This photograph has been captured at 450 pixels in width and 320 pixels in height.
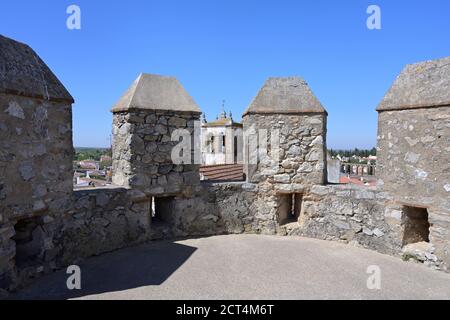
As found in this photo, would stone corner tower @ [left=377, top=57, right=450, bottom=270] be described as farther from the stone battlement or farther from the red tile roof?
the red tile roof

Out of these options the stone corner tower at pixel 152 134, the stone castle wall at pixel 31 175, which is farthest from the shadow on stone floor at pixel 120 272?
the stone corner tower at pixel 152 134

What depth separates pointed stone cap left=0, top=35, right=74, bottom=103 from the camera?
3939 millimetres

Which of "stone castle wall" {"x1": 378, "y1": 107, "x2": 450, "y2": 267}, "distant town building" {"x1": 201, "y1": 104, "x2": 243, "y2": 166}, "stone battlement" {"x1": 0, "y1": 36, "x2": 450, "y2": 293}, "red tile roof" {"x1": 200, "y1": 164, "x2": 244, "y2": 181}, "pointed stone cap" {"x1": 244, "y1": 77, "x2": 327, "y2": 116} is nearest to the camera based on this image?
"stone battlement" {"x1": 0, "y1": 36, "x2": 450, "y2": 293}

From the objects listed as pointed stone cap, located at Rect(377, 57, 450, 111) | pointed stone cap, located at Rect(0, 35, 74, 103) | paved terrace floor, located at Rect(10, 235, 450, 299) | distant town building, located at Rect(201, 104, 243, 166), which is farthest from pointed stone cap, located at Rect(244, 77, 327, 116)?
distant town building, located at Rect(201, 104, 243, 166)

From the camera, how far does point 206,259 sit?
16.5 ft

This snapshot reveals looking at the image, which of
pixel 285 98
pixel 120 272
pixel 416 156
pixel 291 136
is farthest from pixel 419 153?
pixel 120 272

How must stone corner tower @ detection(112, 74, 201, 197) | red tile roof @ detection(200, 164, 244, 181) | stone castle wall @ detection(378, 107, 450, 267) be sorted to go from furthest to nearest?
red tile roof @ detection(200, 164, 244, 181), stone corner tower @ detection(112, 74, 201, 197), stone castle wall @ detection(378, 107, 450, 267)

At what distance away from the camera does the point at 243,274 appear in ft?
14.8

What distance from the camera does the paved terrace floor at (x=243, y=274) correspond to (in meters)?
3.95

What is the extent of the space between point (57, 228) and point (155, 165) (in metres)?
1.84

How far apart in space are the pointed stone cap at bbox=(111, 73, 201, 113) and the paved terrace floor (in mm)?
2420

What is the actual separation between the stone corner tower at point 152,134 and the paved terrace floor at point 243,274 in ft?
3.72

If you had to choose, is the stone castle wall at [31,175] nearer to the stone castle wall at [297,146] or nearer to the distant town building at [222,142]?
the stone castle wall at [297,146]
